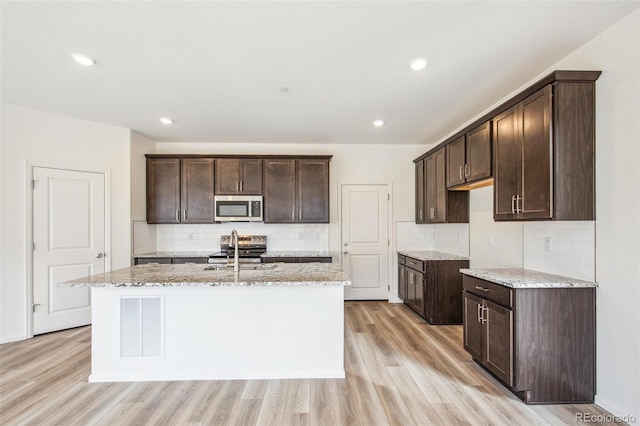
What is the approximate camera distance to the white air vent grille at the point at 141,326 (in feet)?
8.50

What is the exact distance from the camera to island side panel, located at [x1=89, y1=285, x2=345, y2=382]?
8.53 feet

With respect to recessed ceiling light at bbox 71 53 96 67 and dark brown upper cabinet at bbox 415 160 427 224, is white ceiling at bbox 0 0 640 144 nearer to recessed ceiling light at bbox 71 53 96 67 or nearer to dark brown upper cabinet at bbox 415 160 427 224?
recessed ceiling light at bbox 71 53 96 67

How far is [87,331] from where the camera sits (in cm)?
386

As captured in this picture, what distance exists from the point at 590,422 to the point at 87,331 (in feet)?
16.4

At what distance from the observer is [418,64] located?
2.56m

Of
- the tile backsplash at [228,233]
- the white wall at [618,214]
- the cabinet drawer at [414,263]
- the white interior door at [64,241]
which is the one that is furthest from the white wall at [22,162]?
the white wall at [618,214]

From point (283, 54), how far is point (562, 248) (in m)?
2.70

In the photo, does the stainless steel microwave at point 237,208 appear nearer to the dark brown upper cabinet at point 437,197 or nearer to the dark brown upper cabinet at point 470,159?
the dark brown upper cabinet at point 437,197

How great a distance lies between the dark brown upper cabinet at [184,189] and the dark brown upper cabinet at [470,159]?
11.2 ft

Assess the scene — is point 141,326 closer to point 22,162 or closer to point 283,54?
point 283,54

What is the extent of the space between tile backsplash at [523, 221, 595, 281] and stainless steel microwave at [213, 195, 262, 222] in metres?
3.40

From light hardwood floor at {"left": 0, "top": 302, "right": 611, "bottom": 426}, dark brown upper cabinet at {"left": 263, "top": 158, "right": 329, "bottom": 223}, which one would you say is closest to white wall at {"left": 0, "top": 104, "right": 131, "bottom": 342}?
light hardwood floor at {"left": 0, "top": 302, "right": 611, "bottom": 426}

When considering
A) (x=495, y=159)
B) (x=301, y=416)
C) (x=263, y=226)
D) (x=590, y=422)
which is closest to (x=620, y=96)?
(x=495, y=159)

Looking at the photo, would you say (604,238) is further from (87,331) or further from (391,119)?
(87,331)
